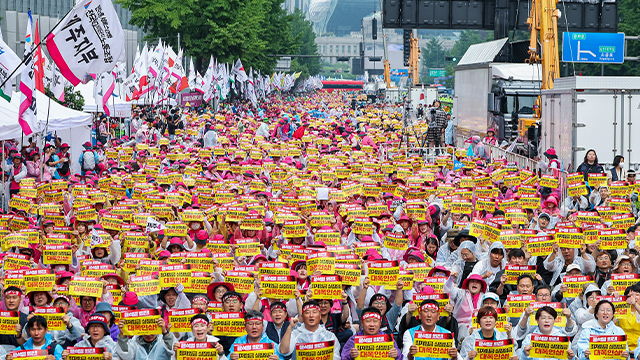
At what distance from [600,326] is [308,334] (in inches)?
101

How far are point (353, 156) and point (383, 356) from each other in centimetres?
1423

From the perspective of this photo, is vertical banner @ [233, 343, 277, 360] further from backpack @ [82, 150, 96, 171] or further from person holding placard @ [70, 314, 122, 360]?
backpack @ [82, 150, 96, 171]

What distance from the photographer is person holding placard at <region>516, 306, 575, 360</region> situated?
7570 mm

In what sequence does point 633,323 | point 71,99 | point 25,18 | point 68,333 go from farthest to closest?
point 25,18 < point 71,99 < point 68,333 < point 633,323

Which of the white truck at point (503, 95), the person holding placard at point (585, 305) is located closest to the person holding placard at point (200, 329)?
the person holding placard at point (585, 305)

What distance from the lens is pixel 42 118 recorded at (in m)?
21.3

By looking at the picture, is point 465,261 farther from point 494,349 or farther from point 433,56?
point 433,56

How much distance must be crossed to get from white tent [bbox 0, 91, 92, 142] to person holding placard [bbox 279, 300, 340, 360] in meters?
9.43

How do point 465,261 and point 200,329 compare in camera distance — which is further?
point 465,261

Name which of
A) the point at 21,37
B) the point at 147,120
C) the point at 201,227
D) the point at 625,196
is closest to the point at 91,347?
the point at 201,227

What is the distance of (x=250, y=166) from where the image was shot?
1923 cm

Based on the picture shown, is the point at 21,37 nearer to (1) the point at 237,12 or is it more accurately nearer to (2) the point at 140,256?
(1) the point at 237,12

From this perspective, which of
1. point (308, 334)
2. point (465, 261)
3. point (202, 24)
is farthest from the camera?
point (202, 24)

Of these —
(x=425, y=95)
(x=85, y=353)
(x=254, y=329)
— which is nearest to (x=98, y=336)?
(x=85, y=353)
